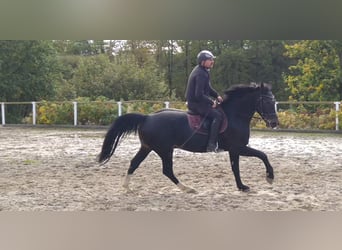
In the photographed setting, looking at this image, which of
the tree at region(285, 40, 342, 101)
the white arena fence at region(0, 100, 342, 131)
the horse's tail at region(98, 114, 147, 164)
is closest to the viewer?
the horse's tail at region(98, 114, 147, 164)

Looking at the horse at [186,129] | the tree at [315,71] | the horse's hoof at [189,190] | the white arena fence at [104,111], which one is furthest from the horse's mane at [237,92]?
the tree at [315,71]

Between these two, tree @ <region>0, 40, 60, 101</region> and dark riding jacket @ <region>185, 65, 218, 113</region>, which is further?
tree @ <region>0, 40, 60, 101</region>

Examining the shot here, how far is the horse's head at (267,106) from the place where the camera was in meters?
4.02

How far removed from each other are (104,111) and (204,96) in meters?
4.00

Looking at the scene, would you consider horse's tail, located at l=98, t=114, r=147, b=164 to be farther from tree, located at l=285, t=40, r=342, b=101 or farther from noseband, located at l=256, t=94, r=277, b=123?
tree, located at l=285, t=40, r=342, b=101

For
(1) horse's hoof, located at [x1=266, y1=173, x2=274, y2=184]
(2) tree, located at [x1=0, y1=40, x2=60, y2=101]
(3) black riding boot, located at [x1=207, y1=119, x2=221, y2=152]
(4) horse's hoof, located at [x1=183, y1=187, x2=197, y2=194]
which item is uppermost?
(2) tree, located at [x1=0, y1=40, x2=60, y2=101]

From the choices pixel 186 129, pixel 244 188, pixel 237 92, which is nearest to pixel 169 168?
pixel 186 129

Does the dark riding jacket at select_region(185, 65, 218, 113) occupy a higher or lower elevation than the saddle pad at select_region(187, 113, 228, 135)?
higher

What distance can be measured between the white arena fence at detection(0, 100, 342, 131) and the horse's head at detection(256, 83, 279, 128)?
113 inches

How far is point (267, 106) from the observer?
4035mm

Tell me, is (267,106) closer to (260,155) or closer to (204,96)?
(260,155)

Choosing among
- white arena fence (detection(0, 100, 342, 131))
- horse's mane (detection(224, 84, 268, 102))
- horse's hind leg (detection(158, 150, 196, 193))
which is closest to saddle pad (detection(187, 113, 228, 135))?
horse's mane (detection(224, 84, 268, 102))

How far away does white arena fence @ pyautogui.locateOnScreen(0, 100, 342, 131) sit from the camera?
24.0 feet

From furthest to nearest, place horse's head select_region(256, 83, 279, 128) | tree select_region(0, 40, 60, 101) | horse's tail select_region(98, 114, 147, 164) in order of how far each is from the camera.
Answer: tree select_region(0, 40, 60, 101)
horse's tail select_region(98, 114, 147, 164)
horse's head select_region(256, 83, 279, 128)
